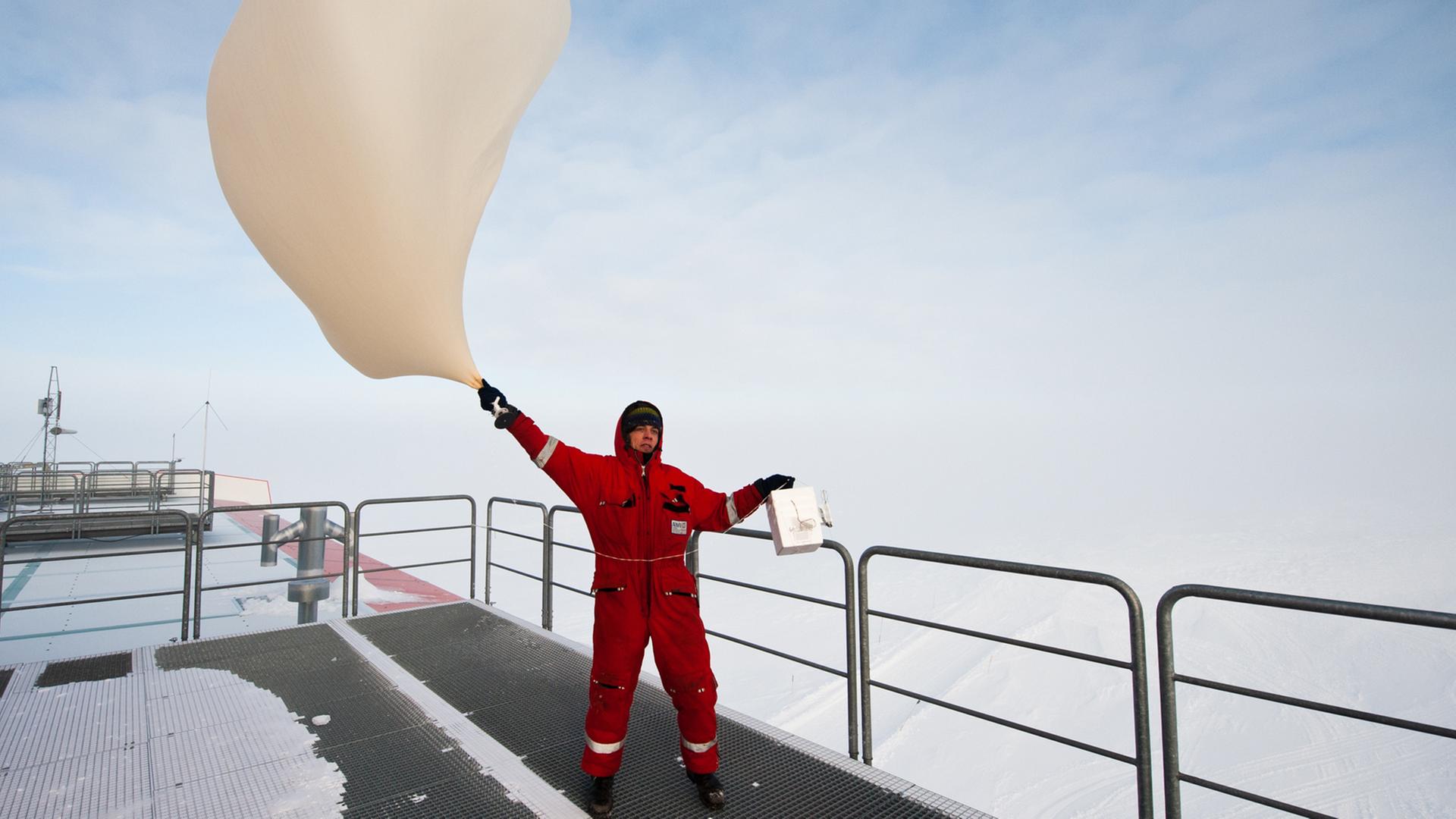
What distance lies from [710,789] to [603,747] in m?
0.48

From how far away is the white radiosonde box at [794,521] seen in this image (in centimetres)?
299

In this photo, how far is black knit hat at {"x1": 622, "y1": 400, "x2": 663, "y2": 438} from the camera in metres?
3.13

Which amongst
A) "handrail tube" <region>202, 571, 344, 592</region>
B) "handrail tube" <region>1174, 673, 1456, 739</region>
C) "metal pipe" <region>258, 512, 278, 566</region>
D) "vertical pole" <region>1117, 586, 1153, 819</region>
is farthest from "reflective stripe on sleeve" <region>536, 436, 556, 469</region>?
"metal pipe" <region>258, 512, 278, 566</region>

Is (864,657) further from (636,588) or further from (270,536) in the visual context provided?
(270,536)

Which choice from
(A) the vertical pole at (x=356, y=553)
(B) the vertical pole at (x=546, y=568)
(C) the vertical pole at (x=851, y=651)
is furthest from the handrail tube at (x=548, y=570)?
(C) the vertical pole at (x=851, y=651)

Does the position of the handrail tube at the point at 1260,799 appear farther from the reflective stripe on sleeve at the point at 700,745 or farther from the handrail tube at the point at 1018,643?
the reflective stripe on sleeve at the point at 700,745

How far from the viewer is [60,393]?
24.3 meters

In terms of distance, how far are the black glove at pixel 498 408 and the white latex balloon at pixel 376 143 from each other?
12 cm

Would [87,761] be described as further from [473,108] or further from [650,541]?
[473,108]

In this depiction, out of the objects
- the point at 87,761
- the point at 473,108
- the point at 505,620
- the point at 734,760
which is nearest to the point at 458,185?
the point at 473,108

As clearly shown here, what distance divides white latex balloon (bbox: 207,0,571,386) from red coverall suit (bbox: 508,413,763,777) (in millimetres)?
644

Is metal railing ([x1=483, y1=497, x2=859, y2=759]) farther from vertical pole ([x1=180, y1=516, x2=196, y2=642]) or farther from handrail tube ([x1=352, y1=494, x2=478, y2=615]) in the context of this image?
vertical pole ([x1=180, y1=516, x2=196, y2=642])

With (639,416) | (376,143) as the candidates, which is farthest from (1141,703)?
(376,143)

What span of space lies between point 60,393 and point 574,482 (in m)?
31.0
